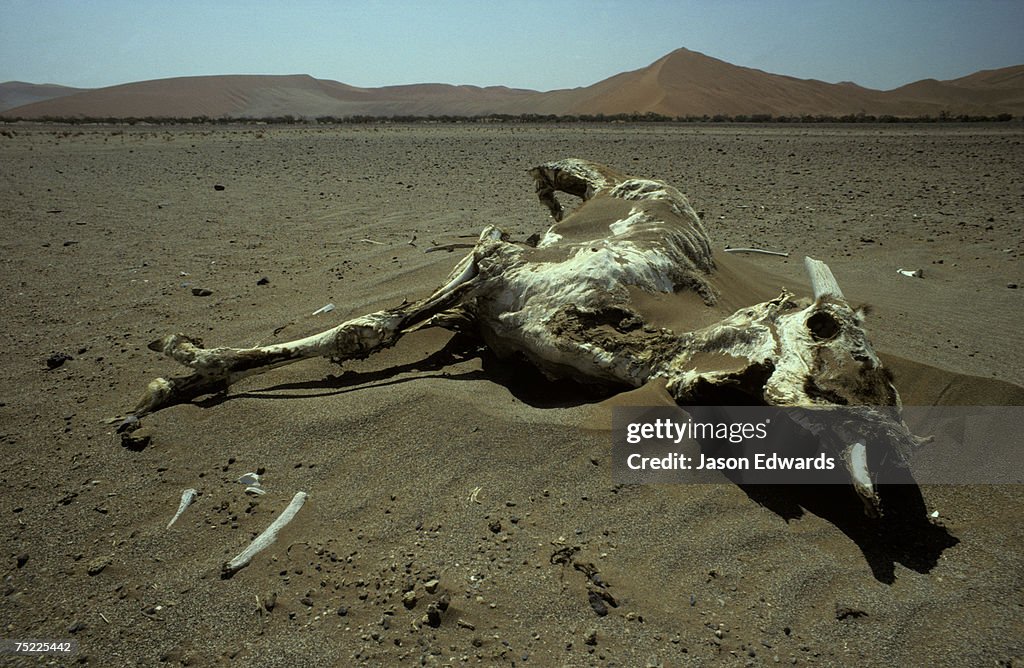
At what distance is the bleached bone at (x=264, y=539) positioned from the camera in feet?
7.74

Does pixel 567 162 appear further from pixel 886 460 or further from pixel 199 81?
pixel 199 81

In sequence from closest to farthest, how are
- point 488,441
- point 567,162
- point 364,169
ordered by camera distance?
point 488,441, point 567,162, point 364,169

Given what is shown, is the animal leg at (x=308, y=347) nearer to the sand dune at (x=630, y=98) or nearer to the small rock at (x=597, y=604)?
the small rock at (x=597, y=604)

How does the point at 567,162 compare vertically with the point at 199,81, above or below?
below

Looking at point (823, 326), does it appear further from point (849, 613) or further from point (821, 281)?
point (849, 613)

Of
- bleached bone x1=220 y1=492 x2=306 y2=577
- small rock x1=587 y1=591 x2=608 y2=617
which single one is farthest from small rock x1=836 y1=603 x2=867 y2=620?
bleached bone x1=220 y1=492 x2=306 y2=577

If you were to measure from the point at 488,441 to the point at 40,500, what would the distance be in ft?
6.87

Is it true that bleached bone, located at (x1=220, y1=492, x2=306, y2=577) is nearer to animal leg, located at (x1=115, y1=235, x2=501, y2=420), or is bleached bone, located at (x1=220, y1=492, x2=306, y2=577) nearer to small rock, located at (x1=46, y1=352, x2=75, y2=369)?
animal leg, located at (x1=115, y1=235, x2=501, y2=420)

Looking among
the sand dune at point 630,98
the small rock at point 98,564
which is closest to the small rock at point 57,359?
the small rock at point 98,564

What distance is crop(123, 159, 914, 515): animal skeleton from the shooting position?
95.3 inches

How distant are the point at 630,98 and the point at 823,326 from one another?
60181mm

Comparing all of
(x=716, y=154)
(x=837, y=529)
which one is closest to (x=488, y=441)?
(x=837, y=529)

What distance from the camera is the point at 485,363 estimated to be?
3.90 metres

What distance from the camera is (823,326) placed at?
2.62 metres
